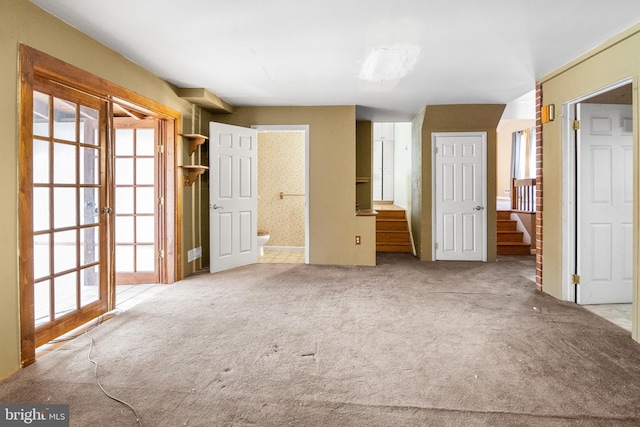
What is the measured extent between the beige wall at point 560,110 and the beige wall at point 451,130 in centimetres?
139

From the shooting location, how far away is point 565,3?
2229 millimetres

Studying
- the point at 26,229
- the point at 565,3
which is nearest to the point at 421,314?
the point at 565,3

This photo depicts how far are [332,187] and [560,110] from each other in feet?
9.49

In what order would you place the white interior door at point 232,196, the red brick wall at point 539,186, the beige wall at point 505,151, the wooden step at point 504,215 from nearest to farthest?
the red brick wall at point 539,186
the white interior door at point 232,196
the wooden step at point 504,215
the beige wall at point 505,151

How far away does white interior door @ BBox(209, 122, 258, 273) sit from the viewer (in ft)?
14.8

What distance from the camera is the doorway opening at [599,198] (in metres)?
3.28

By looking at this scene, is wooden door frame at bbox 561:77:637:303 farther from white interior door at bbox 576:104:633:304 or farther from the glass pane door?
the glass pane door

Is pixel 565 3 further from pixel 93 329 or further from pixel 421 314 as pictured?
pixel 93 329

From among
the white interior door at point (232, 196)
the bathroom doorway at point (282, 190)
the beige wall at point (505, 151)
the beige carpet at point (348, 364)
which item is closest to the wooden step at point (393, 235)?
the bathroom doorway at point (282, 190)

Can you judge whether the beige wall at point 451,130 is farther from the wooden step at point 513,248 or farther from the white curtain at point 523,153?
the white curtain at point 523,153

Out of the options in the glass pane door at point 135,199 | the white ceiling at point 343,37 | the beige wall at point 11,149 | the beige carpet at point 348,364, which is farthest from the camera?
the glass pane door at point 135,199

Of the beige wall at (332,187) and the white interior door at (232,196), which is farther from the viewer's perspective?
the beige wall at (332,187)

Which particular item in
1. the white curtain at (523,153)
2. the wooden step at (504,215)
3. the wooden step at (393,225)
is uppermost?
the white curtain at (523,153)

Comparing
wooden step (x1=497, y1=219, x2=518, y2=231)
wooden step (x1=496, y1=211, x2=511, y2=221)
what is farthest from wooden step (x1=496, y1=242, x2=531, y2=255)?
wooden step (x1=496, y1=211, x2=511, y2=221)
